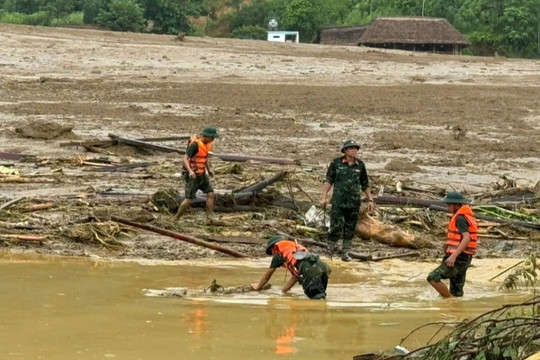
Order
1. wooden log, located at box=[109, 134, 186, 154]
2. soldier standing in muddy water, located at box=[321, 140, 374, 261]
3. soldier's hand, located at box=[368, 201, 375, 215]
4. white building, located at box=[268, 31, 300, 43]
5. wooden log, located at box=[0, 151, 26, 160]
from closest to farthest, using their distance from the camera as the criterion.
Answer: soldier standing in muddy water, located at box=[321, 140, 374, 261] → soldier's hand, located at box=[368, 201, 375, 215] → wooden log, located at box=[0, 151, 26, 160] → wooden log, located at box=[109, 134, 186, 154] → white building, located at box=[268, 31, 300, 43]

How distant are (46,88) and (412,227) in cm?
1666

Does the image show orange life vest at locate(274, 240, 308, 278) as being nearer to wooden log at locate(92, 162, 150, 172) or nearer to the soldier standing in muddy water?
the soldier standing in muddy water

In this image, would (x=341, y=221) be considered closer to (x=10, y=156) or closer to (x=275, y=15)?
(x=10, y=156)

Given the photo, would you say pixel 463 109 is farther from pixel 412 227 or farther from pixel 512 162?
pixel 412 227

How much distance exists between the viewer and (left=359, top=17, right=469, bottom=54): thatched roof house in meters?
63.9

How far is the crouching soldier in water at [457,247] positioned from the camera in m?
12.7

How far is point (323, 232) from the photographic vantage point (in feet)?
52.6

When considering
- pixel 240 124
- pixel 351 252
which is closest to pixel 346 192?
pixel 351 252

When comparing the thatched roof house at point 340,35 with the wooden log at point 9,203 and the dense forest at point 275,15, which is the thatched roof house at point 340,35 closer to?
the dense forest at point 275,15

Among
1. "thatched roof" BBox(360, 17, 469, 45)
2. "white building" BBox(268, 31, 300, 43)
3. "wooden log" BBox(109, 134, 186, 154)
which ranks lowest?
"white building" BBox(268, 31, 300, 43)

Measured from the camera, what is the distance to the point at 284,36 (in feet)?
221

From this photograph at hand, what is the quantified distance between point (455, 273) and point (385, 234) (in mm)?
3240

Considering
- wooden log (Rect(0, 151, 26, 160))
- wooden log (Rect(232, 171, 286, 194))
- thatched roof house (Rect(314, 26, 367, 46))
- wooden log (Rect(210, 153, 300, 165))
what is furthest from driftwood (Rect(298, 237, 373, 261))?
thatched roof house (Rect(314, 26, 367, 46))

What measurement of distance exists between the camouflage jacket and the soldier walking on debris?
196 centimetres
